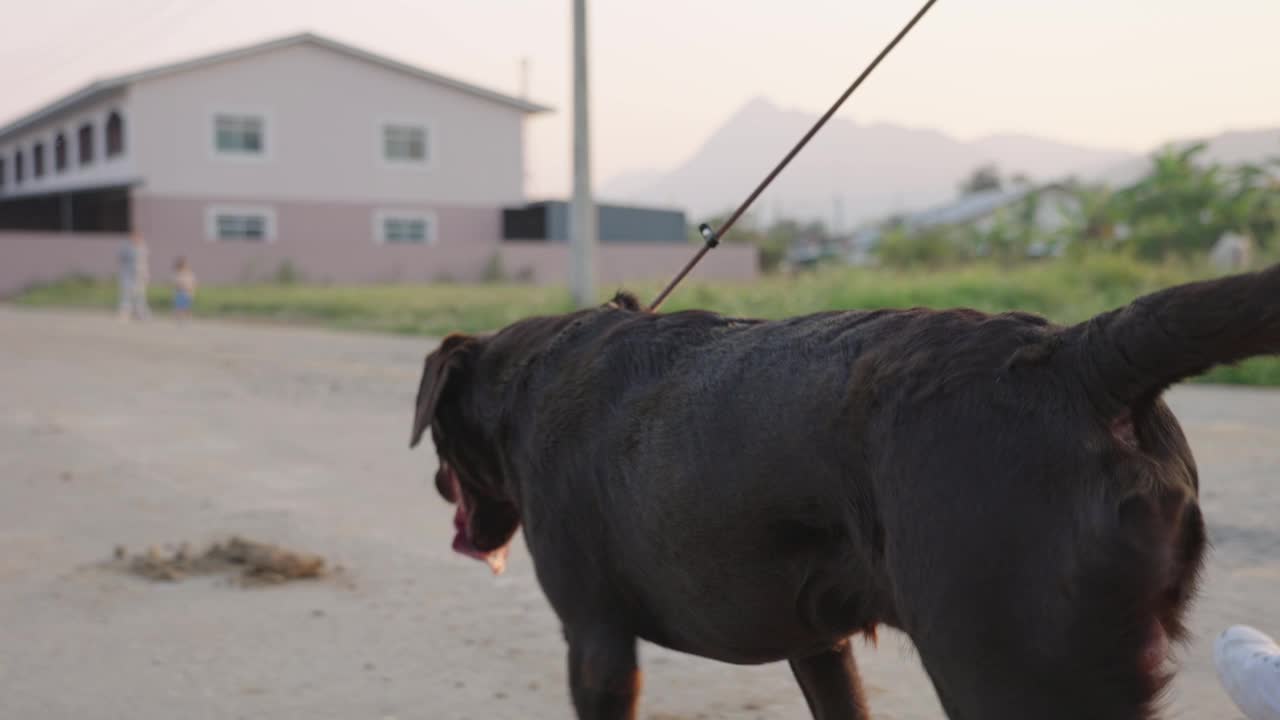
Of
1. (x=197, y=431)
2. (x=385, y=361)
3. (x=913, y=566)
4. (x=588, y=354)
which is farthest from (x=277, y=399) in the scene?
(x=913, y=566)

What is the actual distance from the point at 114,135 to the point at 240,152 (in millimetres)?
3887

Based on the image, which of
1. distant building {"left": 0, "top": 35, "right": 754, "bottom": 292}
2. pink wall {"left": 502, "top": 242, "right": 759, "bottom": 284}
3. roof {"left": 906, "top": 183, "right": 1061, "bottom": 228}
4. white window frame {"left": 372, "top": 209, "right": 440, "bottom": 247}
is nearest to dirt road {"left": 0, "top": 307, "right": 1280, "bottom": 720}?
distant building {"left": 0, "top": 35, "right": 754, "bottom": 292}

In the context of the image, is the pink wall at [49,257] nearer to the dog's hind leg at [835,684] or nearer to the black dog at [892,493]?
the black dog at [892,493]

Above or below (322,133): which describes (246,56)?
above

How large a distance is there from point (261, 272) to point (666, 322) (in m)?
34.4

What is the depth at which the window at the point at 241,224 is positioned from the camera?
35.4 m

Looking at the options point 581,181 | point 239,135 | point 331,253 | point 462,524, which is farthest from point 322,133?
point 462,524

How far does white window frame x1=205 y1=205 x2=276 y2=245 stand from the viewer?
35.2 meters

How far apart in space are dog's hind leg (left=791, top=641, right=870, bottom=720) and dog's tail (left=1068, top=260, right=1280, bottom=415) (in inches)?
48.4

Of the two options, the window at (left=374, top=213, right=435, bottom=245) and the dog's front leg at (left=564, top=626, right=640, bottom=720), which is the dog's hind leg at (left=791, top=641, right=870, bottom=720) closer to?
the dog's front leg at (left=564, top=626, right=640, bottom=720)

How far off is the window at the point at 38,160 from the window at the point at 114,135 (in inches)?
303

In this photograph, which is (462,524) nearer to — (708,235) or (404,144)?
(708,235)

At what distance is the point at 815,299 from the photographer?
61.5ft

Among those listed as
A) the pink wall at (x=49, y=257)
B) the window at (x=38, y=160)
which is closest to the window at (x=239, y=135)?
the pink wall at (x=49, y=257)
